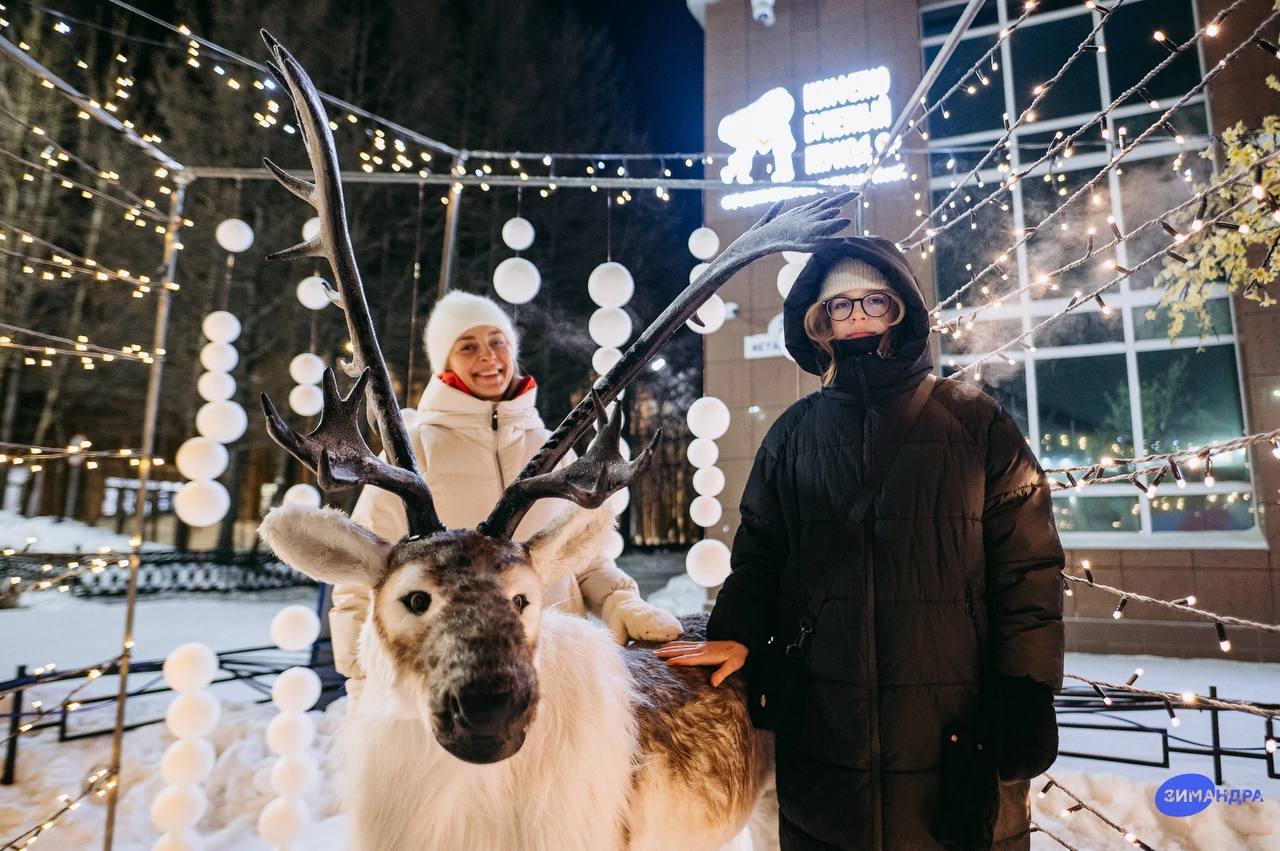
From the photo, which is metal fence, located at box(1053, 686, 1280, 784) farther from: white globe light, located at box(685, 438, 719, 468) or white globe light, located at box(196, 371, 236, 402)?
white globe light, located at box(196, 371, 236, 402)

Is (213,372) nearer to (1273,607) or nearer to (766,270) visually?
(766,270)

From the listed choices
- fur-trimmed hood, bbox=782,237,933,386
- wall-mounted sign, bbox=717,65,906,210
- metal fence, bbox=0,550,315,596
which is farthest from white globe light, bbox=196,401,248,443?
metal fence, bbox=0,550,315,596

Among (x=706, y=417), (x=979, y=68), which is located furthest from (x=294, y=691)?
(x=979, y=68)

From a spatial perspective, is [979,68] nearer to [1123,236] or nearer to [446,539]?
[1123,236]

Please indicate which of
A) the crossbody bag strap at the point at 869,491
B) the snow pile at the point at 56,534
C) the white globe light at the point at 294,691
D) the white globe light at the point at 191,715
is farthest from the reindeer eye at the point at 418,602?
the snow pile at the point at 56,534

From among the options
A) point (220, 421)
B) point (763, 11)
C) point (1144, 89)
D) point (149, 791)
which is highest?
point (763, 11)

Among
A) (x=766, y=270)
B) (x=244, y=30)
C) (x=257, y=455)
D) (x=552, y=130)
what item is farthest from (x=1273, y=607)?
(x=257, y=455)

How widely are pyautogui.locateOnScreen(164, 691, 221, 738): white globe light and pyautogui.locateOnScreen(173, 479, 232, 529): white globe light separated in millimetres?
854

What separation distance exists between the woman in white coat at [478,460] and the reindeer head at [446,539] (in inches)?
14.3

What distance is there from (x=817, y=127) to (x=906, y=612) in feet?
24.9

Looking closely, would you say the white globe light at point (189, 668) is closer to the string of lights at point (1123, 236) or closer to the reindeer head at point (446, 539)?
the reindeer head at point (446, 539)

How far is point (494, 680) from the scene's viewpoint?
1.26 meters

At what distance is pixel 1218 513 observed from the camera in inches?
242

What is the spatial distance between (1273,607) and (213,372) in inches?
355
